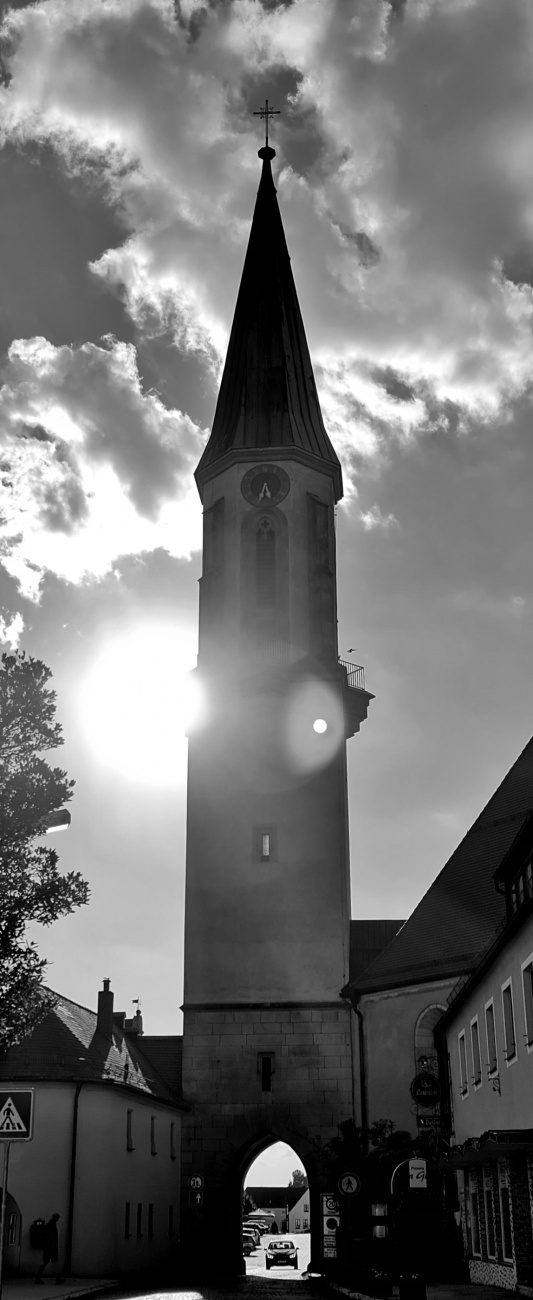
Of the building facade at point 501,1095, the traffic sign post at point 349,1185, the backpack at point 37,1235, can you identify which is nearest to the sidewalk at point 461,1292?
the building facade at point 501,1095

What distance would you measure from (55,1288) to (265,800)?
18.2 m

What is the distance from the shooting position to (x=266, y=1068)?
128ft

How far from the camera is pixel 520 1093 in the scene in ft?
68.2

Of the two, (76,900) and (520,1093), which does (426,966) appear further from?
(76,900)

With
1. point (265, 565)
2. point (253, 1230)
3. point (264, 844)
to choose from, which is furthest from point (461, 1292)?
point (253, 1230)

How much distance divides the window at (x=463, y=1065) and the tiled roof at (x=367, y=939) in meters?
13.1

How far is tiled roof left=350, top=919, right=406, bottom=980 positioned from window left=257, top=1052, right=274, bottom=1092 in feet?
13.2

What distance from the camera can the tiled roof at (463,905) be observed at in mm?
33719

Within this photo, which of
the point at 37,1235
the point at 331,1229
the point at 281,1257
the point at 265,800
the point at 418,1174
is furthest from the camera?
the point at 281,1257

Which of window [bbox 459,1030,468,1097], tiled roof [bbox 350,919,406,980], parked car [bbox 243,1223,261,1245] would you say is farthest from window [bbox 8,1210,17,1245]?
parked car [bbox 243,1223,261,1245]

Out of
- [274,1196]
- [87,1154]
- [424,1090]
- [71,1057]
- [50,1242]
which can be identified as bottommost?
[50,1242]

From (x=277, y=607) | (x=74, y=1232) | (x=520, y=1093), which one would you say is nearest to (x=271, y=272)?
(x=277, y=607)

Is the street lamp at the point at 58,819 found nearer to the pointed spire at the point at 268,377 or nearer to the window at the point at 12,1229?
the window at the point at 12,1229

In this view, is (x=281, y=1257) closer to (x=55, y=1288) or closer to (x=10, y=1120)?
(x=55, y=1288)
